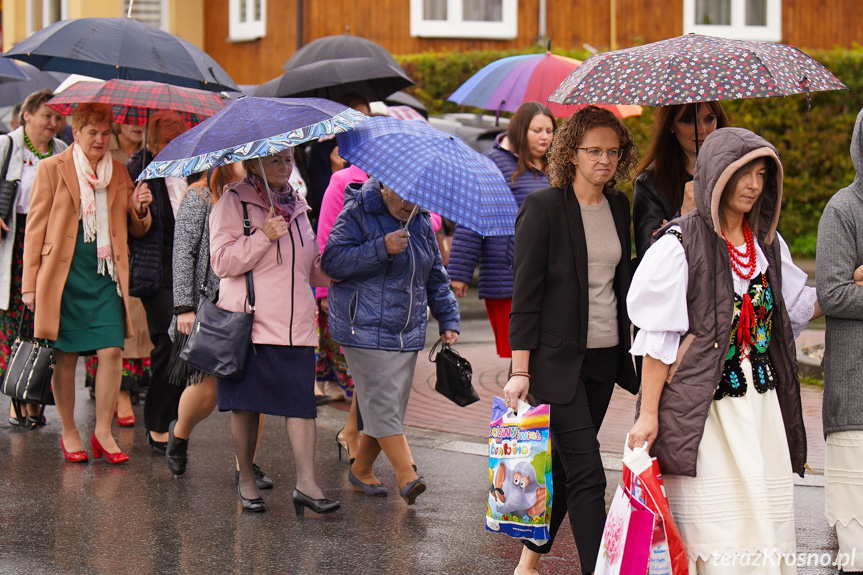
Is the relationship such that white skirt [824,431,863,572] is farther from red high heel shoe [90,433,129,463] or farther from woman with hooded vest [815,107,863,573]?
red high heel shoe [90,433,129,463]

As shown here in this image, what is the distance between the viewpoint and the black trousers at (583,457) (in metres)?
4.36

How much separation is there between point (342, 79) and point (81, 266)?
2348 mm

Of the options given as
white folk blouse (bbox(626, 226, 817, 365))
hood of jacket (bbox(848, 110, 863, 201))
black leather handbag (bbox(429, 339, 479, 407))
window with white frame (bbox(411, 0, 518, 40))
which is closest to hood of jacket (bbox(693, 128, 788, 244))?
white folk blouse (bbox(626, 226, 817, 365))

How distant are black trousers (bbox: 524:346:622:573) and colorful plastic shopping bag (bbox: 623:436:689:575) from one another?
56cm

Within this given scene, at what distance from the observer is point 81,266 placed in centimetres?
687

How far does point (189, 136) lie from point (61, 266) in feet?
5.86

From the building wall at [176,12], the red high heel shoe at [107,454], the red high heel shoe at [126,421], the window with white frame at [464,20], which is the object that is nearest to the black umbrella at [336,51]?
the red high heel shoe at [126,421]

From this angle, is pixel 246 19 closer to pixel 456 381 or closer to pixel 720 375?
pixel 456 381

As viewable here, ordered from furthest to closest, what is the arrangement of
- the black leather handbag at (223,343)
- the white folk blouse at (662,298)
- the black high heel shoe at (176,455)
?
1. the black high heel shoe at (176,455)
2. the black leather handbag at (223,343)
3. the white folk blouse at (662,298)

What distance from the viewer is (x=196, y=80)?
721cm

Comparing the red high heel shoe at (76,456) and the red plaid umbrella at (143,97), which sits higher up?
the red plaid umbrella at (143,97)

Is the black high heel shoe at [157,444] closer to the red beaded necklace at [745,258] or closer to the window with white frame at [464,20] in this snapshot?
the red beaded necklace at [745,258]

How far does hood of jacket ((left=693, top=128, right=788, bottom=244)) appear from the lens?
389 centimetres

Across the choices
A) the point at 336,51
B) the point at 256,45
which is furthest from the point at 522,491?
the point at 256,45
